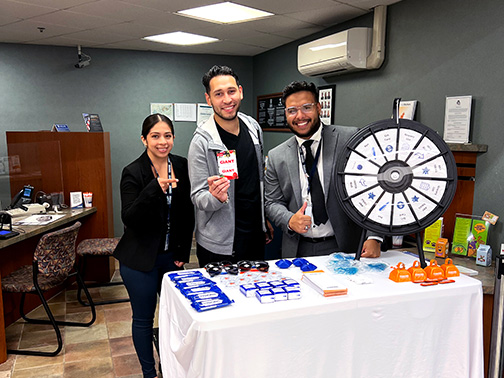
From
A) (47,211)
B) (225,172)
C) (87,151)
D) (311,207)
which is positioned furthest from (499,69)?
(47,211)

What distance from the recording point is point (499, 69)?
2.51m

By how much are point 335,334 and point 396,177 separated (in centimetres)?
63

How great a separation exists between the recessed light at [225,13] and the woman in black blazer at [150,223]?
2.06 m


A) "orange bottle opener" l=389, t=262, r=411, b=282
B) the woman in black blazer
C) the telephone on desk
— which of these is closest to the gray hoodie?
the woman in black blazer

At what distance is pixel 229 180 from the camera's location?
194 centimetres

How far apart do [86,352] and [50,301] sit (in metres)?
1.14

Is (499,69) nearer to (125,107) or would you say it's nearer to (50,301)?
(50,301)

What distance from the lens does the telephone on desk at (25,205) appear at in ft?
12.4

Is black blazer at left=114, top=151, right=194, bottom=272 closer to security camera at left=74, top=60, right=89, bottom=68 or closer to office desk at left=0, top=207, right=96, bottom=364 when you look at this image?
office desk at left=0, top=207, right=96, bottom=364

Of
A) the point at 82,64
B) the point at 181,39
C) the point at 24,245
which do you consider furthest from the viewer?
the point at 82,64

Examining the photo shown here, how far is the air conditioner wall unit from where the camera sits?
3572mm

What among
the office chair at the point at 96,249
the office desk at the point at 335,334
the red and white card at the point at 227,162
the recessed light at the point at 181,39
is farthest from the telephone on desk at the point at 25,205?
the office desk at the point at 335,334

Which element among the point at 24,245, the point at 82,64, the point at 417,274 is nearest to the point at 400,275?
the point at 417,274

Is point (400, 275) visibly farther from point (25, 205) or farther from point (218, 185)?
point (25, 205)
